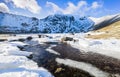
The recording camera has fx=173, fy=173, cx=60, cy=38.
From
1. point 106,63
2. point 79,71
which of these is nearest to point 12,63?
point 79,71

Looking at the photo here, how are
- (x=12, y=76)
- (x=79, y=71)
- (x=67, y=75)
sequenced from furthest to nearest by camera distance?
1. (x=79, y=71)
2. (x=67, y=75)
3. (x=12, y=76)

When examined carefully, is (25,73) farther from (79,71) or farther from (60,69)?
(79,71)

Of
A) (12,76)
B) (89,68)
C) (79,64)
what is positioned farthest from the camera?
(79,64)

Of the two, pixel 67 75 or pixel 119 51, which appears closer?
pixel 67 75

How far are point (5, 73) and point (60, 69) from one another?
8.58 metres

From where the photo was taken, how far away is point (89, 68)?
28.7 m

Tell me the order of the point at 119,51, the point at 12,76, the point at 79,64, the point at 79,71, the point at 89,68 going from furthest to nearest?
the point at 119,51
the point at 79,64
the point at 89,68
the point at 79,71
the point at 12,76

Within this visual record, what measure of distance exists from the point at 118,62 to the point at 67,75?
11.9 meters

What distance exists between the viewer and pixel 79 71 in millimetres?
26938

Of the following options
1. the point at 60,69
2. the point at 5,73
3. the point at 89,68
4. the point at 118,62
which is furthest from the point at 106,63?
the point at 5,73

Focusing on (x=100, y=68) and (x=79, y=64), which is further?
(x=79, y=64)

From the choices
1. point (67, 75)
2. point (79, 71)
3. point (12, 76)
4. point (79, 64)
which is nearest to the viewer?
point (12, 76)

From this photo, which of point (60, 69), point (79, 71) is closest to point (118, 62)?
point (79, 71)

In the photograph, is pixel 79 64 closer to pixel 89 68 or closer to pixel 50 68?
pixel 89 68
